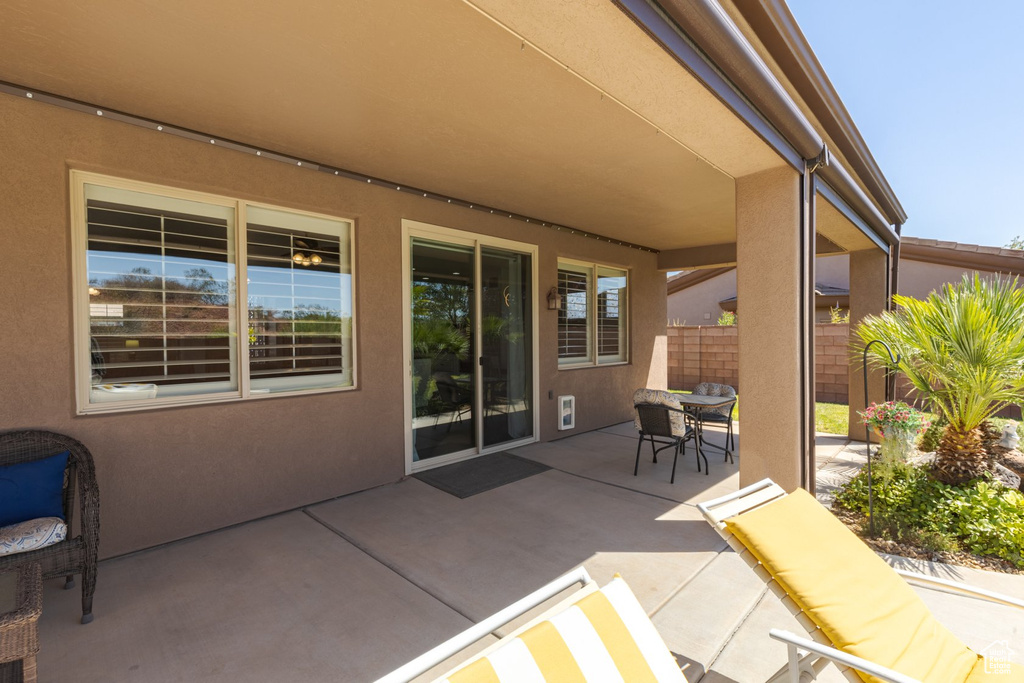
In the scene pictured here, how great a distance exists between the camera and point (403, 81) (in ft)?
8.70

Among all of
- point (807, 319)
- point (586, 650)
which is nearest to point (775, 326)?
point (807, 319)

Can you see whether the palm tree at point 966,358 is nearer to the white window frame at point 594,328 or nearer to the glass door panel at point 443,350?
the white window frame at point 594,328

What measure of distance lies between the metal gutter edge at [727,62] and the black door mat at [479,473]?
347 cm

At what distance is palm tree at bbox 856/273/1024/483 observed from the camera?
3.37m

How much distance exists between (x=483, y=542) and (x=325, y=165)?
10.8 feet

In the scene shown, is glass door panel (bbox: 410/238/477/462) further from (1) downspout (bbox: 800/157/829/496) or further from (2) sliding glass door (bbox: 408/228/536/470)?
(1) downspout (bbox: 800/157/829/496)

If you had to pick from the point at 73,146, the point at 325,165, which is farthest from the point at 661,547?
the point at 73,146

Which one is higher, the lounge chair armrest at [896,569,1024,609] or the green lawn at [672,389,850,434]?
the lounge chair armrest at [896,569,1024,609]

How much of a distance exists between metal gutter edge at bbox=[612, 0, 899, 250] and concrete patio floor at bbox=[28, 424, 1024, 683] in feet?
8.69

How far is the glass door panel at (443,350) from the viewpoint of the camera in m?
4.77

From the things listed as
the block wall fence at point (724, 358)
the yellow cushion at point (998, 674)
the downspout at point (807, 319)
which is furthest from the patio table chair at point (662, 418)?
the block wall fence at point (724, 358)

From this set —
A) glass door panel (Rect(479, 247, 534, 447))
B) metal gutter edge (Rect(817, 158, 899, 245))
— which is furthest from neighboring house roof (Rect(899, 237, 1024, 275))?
glass door panel (Rect(479, 247, 534, 447))

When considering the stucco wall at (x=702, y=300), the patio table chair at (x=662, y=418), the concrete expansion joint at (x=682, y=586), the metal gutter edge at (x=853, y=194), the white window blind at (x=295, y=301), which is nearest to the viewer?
the concrete expansion joint at (x=682, y=586)

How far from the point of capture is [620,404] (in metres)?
7.27
